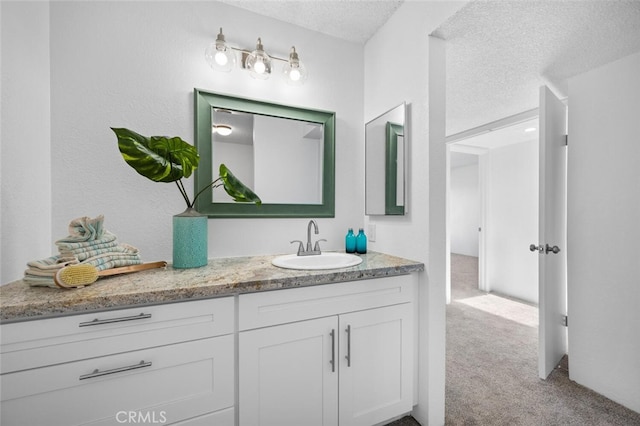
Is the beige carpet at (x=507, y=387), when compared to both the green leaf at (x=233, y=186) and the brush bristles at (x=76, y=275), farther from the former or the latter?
the brush bristles at (x=76, y=275)

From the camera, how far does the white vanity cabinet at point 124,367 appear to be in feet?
2.66

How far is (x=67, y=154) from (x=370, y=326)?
1752mm

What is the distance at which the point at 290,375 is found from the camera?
1.15 metres

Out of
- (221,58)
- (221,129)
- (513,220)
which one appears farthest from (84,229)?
(513,220)

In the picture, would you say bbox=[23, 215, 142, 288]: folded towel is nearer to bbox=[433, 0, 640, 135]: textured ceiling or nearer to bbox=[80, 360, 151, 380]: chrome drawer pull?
bbox=[80, 360, 151, 380]: chrome drawer pull

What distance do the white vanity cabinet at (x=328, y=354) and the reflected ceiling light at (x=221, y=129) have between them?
102cm

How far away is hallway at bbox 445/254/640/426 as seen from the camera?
1.48 metres

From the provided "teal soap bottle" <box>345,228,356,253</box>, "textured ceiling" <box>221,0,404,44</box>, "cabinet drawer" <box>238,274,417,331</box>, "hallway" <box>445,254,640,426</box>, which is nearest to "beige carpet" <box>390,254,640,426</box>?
"hallway" <box>445,254,640,426</box>

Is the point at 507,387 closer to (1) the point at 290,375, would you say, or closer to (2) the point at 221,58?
(1) the point at 290,375

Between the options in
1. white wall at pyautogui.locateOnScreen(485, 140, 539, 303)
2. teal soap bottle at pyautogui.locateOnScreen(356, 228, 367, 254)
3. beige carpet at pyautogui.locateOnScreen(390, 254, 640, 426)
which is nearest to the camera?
beige carpet at pyautogui.locateOnScreen(390, 254, 640, 426)

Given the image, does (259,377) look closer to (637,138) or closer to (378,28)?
(378,28)

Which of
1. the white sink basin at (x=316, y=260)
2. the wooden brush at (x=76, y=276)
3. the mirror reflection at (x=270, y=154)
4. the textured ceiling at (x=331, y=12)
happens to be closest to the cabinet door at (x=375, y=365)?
the white sink basin at (x=316, y=260)

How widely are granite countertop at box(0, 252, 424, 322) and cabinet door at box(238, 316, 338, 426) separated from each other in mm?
208

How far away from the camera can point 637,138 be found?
153 centimetres
